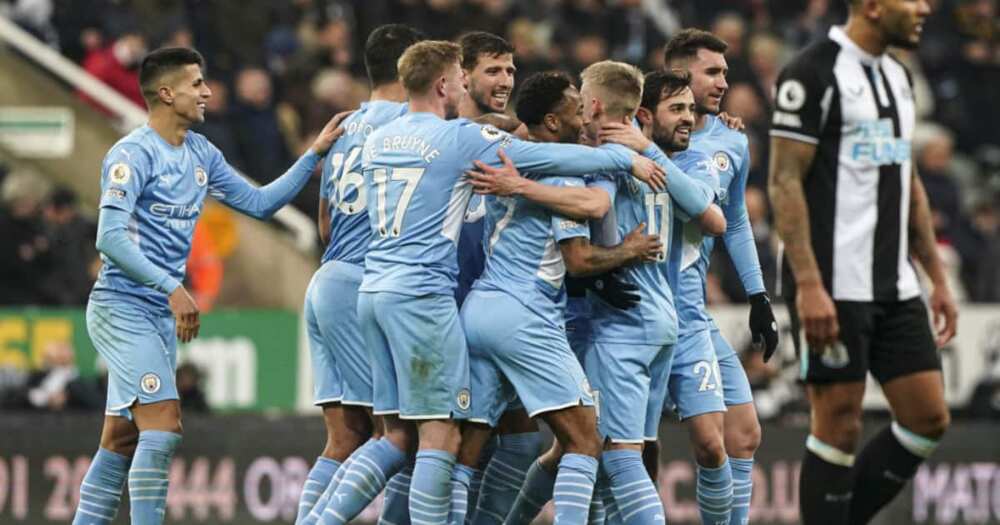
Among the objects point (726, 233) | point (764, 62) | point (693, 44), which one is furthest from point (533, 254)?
point (764, 62)

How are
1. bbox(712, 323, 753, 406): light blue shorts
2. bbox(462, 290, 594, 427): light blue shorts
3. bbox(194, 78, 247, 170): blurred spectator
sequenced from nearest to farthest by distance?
1. bbox(462, 290, 594, 427): light blue shorts
2. bbox(712, 323, 753, 406): light blue shorts
3. bbox(194, 78, 247, 170): blurred spectator

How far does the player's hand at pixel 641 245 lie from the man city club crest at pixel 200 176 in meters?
2.32

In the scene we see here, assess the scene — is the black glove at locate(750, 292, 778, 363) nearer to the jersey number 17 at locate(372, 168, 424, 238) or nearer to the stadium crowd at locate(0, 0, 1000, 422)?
the jersey number 17 at locate(372, 168, 424, 238)

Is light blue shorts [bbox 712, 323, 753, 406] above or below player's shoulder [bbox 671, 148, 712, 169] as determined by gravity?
below

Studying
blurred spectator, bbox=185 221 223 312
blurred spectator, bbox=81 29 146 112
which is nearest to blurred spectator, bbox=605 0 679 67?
blurred spectator, bbox=81 29 146 112

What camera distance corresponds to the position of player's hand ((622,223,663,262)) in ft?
26.6

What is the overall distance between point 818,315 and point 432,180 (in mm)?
2100

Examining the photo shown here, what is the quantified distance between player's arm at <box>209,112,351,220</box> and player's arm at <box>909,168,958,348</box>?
10.6 ft

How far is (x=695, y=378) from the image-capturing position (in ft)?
28.7

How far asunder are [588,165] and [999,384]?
8371 millimetres

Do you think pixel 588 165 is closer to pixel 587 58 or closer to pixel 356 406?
pixel 356 406

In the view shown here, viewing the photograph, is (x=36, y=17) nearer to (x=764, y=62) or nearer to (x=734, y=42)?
(x=734, y=42)

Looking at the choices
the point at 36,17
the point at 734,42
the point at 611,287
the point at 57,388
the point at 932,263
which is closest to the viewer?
the point at 932,263

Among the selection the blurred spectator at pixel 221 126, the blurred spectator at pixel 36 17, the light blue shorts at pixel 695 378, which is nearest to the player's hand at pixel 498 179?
the light blue shorts at pixel 695 378
